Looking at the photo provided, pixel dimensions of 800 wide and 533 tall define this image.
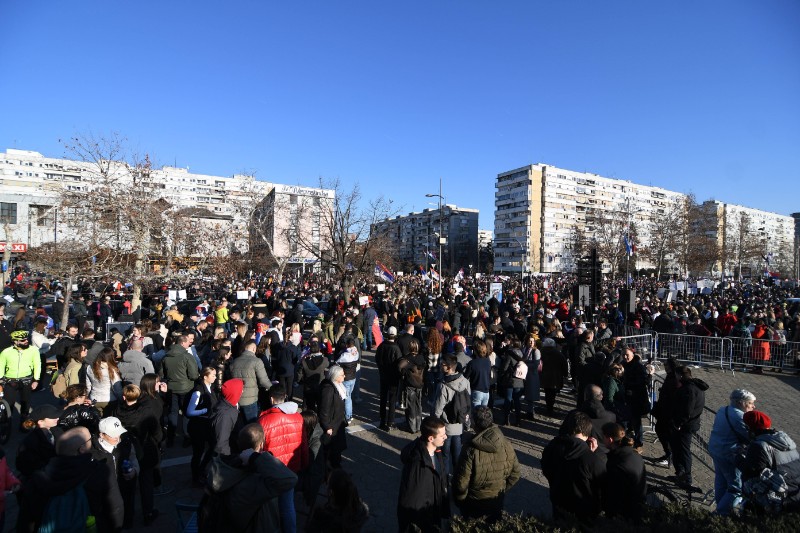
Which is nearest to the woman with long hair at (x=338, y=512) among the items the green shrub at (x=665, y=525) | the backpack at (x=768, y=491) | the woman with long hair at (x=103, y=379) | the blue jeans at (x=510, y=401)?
the green shrub at (x=665, y=525)

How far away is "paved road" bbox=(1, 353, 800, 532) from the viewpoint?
518cm

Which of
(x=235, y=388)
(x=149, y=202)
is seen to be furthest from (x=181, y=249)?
(x=235, y=388)

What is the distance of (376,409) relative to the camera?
9086 millimetres

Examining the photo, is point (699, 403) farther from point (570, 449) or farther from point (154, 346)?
point (154, 346)

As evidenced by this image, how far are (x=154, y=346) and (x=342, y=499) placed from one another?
774 cm

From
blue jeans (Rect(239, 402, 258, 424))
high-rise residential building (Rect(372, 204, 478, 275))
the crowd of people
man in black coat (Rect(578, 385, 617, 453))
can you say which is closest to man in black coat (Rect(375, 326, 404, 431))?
the crowd of people

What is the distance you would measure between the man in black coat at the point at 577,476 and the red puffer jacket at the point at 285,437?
2.35 m

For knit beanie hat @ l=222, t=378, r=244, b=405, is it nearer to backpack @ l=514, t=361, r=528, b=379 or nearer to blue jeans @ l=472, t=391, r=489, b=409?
blue jeans @ l=472, t=391, r=489, b=409

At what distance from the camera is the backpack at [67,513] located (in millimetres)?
3172

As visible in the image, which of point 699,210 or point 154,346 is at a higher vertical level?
point 699,210

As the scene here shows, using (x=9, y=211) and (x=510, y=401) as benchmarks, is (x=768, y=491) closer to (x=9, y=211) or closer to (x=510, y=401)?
(x=510, y=401)

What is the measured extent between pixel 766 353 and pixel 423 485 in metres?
13.6

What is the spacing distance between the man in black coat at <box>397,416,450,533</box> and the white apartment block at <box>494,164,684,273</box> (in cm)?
9573

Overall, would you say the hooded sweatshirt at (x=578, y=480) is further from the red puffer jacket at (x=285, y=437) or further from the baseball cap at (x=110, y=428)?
the baseball cap at (x=110, y=428)
